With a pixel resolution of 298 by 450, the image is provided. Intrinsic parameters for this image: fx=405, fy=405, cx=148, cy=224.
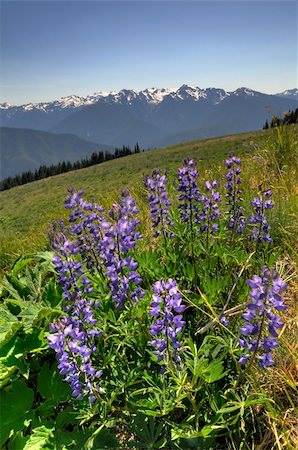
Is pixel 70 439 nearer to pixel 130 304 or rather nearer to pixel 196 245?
pixel 130 304

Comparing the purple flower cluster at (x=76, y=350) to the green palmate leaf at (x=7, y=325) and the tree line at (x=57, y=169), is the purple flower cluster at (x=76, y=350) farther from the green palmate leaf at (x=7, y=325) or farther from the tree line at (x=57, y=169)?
the tree line at (x=57, y=169)

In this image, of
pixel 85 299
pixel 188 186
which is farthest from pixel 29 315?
pixel 188 186

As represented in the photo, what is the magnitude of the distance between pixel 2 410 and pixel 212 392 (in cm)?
152

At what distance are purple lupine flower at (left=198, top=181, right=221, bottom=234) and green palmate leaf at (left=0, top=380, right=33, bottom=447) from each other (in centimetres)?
196

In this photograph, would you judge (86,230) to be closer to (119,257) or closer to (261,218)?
(119,257)

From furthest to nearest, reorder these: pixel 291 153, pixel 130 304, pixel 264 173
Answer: pixel 291 153 → pixel 264 173 → pixel 130 304

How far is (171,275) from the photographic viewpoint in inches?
133

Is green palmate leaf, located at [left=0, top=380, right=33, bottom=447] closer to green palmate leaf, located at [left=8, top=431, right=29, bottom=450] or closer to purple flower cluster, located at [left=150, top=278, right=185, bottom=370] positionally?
green palmate leaf, located at [left=8, top=431, right=29, bottom=450]

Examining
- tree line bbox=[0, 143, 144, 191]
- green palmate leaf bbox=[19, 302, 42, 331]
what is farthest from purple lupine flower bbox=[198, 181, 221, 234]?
tree line bbox=[0, 143, 144, 191]

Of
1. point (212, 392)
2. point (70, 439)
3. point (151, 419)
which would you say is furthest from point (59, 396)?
point (212, 392)

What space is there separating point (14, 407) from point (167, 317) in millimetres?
1560

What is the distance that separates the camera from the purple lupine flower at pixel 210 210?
3.51 metres

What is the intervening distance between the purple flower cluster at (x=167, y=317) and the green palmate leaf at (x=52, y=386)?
993 mm

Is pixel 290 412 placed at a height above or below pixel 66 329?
below
